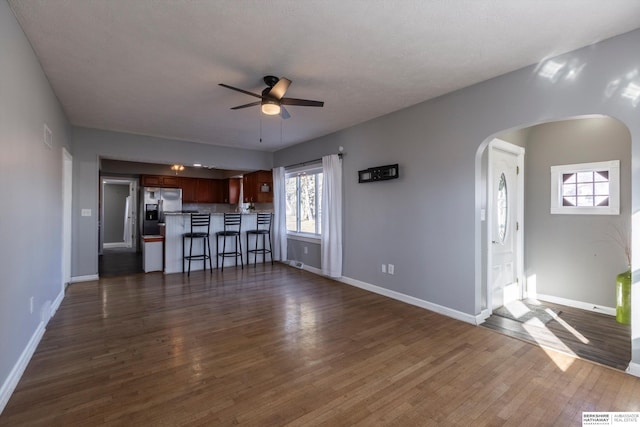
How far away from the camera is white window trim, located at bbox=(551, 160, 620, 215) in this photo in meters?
3.57

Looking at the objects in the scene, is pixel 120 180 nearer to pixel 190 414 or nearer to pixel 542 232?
pixel 190 414

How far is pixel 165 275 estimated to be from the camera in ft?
18.4

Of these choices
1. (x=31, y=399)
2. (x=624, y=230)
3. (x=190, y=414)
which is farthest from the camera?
(x=624, y=230)

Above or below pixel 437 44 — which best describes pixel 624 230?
below

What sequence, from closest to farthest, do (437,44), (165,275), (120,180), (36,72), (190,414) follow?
(190,414)
(437,44)
(36,72)
(165,275)
(120,180)

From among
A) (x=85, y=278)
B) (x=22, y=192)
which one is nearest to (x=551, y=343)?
(x=22, y=192)

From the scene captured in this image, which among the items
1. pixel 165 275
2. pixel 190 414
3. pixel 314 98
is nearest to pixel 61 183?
pixel 165 275

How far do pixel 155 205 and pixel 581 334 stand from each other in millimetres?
9090

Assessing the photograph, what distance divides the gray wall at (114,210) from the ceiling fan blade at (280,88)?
9.16 m

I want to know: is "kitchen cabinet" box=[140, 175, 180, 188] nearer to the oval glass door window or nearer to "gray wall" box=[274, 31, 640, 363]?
"gray wall" box=[274, 31, 640, 363]

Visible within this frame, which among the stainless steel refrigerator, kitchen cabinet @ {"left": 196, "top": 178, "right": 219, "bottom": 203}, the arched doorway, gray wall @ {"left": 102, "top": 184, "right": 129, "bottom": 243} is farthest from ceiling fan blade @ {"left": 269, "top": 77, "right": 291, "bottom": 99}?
gray wall @ {"left": 102, "top": 184, "right": 129, "bottom": 243}

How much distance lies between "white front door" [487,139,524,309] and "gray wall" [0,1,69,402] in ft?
14.5

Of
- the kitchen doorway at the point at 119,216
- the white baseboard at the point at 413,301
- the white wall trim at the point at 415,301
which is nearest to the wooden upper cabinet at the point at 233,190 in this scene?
the kitchen doorway at the point at 119,216

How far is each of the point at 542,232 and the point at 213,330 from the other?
14.8 feet
